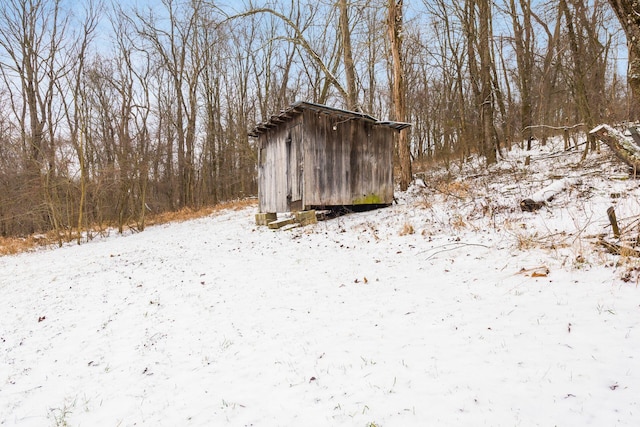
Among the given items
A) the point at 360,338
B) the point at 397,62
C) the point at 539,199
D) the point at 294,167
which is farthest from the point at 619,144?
the point at 397,62

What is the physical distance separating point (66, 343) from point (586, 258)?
17.5 feet

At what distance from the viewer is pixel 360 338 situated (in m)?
2.80

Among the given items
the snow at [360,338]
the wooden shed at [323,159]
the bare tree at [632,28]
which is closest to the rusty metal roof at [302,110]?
the wooden shed at [323,159]

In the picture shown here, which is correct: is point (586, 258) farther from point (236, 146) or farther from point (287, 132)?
point (236, 146)

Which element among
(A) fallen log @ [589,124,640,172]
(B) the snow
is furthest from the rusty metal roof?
(A) fallen log @ [589,124,640,172]

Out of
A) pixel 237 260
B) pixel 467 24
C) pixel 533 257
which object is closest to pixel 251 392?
pixel 533 257

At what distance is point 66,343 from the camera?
138 inches

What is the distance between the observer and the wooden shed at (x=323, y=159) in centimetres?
895

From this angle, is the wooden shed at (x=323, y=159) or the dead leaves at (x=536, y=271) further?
the wooden shed at (x=323, y=159)

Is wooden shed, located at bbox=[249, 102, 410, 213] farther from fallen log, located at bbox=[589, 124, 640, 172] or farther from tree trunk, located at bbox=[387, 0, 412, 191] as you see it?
fallen log, located at bbox=[589, 124, 640, 172]

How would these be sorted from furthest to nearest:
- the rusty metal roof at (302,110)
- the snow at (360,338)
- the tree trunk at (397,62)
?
the tree trunk at (397,62)
the rusty metal roof at (302,110)
the snow at (360,338)

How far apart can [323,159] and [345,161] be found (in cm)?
76

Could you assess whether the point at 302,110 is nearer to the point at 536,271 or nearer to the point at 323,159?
the point at 323,159

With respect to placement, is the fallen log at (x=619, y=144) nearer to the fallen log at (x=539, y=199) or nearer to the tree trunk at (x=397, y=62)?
the fallen log at (x=539, y=199)
